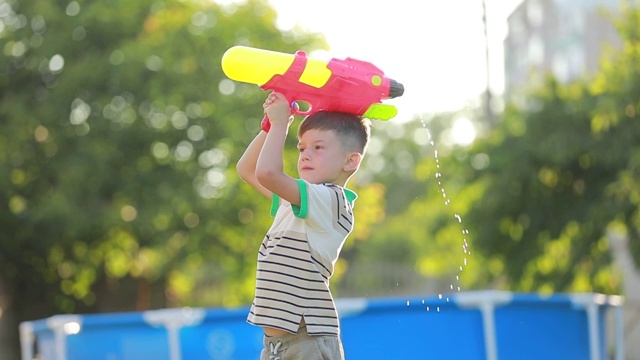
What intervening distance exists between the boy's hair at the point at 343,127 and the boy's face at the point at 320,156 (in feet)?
0.06

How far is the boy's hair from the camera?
403 centimetres

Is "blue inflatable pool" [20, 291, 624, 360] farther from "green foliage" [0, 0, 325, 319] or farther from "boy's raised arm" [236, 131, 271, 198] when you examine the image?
"green foliage" [0, 0, 325, 319]

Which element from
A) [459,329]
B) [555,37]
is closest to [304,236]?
[459,329]

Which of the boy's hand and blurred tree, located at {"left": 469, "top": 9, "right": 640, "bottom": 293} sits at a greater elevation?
blurred tree, located at {"left": 469, "top": 9, "right": 640, "bottom": 293}

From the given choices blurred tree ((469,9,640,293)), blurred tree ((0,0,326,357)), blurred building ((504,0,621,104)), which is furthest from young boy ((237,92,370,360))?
blurred building ((504,0,621,104))

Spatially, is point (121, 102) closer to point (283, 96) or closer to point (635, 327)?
point (635, 327)

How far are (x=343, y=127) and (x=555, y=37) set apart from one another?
1436 inches

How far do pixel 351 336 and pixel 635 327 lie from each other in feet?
53.8

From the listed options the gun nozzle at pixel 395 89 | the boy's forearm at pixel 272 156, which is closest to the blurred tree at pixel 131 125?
the gun nozzle at pixel 395 89

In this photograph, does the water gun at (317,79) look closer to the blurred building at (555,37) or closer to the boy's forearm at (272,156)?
the boy's forearm at (272,156)

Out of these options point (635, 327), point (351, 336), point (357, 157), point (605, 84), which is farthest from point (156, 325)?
point (635, 327)

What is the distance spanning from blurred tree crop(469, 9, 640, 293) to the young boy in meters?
11.1

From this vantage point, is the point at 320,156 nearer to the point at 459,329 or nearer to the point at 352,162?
the point at 352,162

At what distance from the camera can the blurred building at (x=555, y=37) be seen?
35.3 metres
